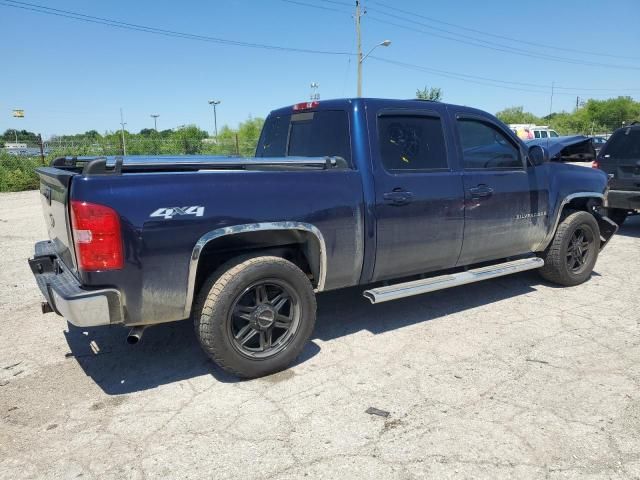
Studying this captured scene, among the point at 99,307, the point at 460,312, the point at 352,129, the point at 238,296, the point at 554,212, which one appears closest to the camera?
the point at 99,307

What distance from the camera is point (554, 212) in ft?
16.9

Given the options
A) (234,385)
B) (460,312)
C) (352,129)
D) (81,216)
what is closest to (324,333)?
(234,385)

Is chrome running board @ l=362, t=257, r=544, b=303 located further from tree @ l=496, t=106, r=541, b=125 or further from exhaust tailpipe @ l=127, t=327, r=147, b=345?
tree @ l=496, t=106, r=541, b=125

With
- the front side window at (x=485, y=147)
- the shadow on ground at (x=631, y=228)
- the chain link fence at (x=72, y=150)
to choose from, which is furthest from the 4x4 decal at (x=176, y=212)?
the chain link fence at (x=72, y=150)

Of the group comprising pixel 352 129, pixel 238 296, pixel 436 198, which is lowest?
pixel 238 296

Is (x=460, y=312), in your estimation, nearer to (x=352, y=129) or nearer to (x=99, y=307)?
(x=352, y=129)

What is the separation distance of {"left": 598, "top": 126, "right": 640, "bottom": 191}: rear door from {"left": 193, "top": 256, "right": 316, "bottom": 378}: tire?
23.2 ft

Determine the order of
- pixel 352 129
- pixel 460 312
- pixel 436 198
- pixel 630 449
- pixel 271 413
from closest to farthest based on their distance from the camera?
pixel 630 449 → pixel 271 413 → pixel 352 129 → pixel 436 198 → pixel 460 312

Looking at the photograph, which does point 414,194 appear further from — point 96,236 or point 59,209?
point 59,209

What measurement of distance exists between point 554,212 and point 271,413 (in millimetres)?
3782

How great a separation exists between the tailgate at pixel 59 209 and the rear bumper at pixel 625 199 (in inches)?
326

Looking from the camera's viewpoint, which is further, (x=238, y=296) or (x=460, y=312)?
(x=460, y=312)

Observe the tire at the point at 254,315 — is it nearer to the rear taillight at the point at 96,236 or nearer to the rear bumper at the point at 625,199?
the rear taillight at the point at 96,236

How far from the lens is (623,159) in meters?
8.24
